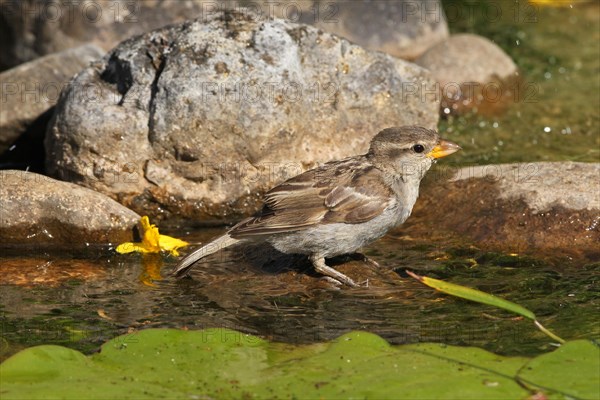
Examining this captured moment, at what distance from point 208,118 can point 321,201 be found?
5.32 feet

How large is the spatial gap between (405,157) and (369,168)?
0.27 m

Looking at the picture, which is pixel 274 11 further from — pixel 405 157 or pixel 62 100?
pixel 405 157

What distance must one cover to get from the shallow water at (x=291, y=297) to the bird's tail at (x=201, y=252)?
89mm

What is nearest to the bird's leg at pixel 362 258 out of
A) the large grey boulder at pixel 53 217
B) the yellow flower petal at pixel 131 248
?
the yellow flower petal at pixel 131 248

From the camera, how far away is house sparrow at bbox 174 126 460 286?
724 centimetres

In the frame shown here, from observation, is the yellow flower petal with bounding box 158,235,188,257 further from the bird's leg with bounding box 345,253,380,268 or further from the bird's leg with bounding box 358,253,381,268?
the bird's leg with bounding box 358,253,381,268

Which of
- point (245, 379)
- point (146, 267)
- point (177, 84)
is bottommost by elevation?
point (146, 267)

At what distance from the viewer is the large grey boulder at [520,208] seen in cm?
754

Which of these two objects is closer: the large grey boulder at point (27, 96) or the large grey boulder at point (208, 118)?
the large grey boulder at point (208, 118)

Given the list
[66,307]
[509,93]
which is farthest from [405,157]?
[509,93]

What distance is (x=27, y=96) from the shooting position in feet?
32.3

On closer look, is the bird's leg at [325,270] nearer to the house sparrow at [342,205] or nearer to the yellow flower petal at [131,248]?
the house sparrow at [342,205]

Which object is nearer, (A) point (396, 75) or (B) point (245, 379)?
(B) point (245, 379)

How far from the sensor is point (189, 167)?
866 cm
